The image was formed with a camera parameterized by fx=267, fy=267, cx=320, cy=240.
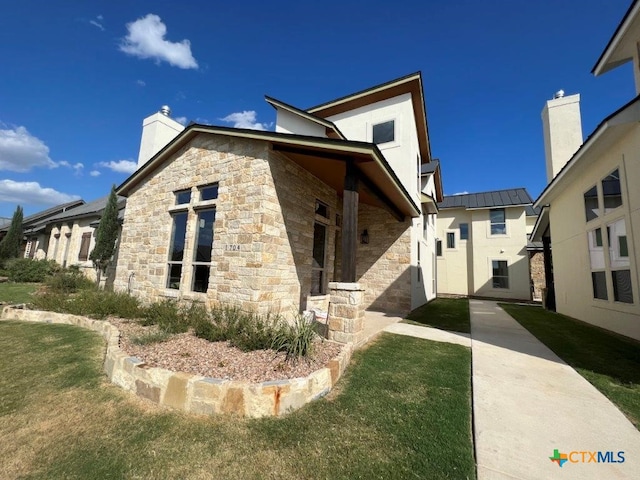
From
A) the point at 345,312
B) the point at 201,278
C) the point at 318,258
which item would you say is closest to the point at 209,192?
the point at 201,278

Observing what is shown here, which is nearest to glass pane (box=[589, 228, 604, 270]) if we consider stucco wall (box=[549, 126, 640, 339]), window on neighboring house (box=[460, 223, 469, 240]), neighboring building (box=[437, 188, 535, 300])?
stucco wall (box=[549, 126, 640, 339])

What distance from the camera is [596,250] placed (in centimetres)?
759

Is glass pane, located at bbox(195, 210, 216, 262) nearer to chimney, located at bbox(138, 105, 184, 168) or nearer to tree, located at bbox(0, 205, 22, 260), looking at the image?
chimney, located at bbox(138, 105, 184, 168)

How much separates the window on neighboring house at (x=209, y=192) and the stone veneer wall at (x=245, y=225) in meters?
0.16

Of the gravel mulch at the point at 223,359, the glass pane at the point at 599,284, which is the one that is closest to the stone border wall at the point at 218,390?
the gravel mulch at the point at 223,359

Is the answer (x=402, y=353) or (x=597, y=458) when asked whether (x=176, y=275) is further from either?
(x=597, y=458)

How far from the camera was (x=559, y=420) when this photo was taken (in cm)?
275

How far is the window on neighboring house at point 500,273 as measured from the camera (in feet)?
56.9

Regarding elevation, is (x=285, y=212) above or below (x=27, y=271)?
above

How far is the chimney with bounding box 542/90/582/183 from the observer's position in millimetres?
10555

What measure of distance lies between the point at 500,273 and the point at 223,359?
1916cm

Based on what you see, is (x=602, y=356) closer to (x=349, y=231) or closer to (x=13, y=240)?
(x=349, y=231)

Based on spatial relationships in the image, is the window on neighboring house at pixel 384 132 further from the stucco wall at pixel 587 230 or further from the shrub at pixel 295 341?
the shrub at pixel 295 341

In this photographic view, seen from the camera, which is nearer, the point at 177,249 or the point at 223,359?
the point at 223,359
